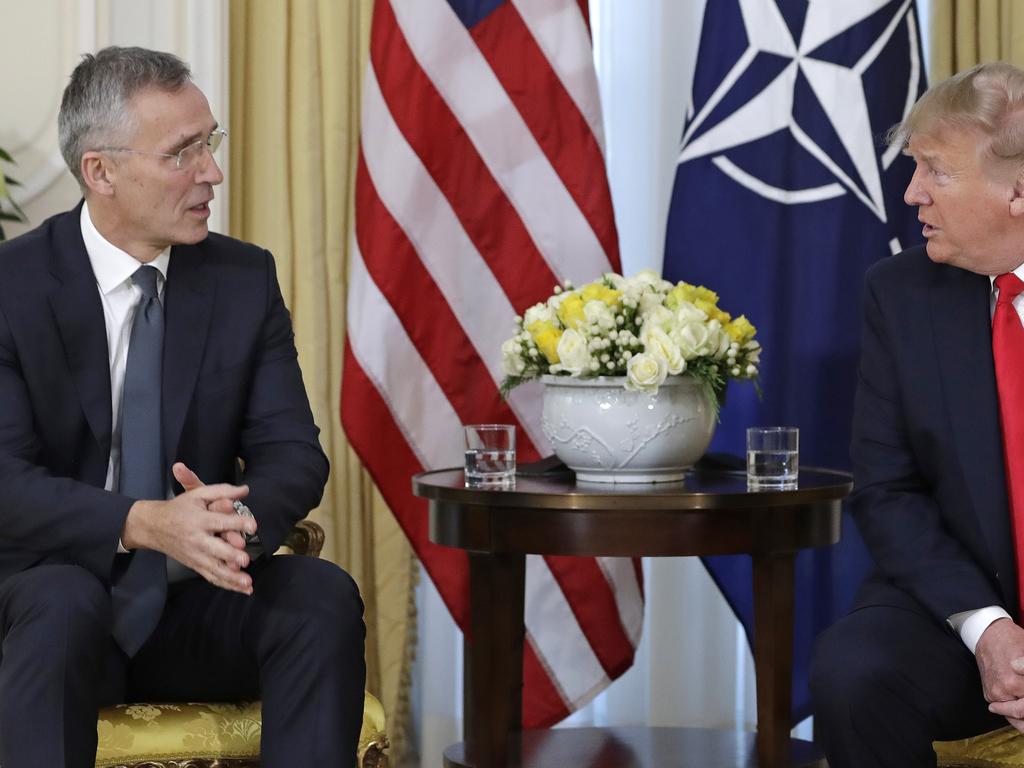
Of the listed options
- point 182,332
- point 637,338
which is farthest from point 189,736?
point 637,338

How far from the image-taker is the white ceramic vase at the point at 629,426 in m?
2.60

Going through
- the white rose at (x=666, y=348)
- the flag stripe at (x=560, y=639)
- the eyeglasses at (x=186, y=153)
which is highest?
the eyeglasses at (x=186, y=153)

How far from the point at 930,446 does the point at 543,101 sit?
56.5 inches

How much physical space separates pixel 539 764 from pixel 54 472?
1.11 metres

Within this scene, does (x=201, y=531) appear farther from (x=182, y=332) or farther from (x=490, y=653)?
(x=490, y=653)

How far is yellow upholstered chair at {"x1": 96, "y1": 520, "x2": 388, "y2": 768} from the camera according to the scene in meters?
2.18

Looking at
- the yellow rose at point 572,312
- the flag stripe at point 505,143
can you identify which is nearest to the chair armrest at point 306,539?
the yellow rose at point 572,312

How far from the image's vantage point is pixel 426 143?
3.32 m

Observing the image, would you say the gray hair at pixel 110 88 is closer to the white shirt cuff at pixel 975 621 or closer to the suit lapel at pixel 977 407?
the suit lapel at pixel 977 407

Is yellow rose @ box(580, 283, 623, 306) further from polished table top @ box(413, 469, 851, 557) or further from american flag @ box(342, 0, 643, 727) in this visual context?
american flag @ box(342, 0, 643, 727)

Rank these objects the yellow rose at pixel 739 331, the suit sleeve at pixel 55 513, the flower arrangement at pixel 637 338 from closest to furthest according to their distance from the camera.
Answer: the suit sleeve at pixel 55 513 → the flower arrangement at pixel 637 338 → the yellow rose at pixel 739 331

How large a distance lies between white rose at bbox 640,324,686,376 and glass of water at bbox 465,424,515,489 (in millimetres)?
319

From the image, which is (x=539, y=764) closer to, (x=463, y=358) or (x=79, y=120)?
(x=463, y=358)

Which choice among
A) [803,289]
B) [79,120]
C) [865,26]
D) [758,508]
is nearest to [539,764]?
[758,508]
